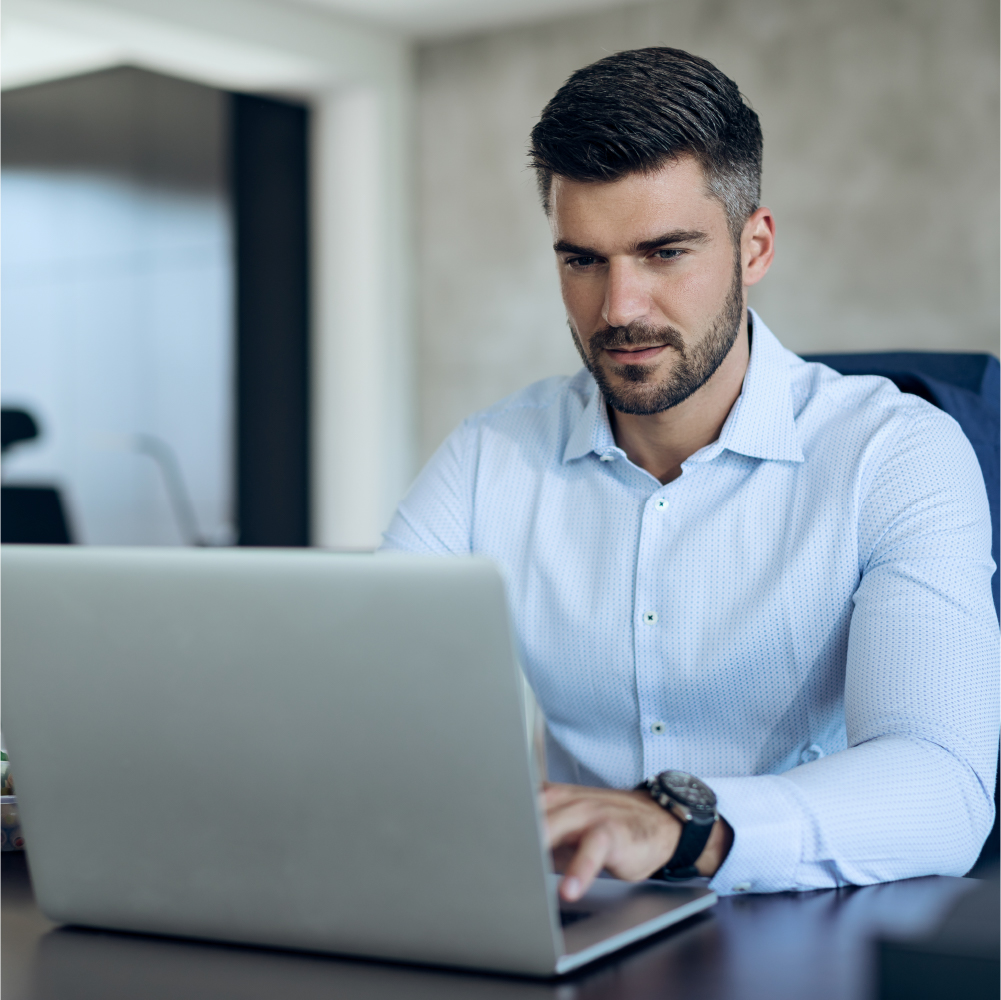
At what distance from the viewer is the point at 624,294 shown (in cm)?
129

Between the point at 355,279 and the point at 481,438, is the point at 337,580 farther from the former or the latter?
the point at 355,279

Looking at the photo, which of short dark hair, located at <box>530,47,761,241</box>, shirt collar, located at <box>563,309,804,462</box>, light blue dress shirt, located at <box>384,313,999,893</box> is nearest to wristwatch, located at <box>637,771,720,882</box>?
light blue dress shirt, located at <box>384,313,999,893</box>

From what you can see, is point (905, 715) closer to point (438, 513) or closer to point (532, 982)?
point (532, 982)

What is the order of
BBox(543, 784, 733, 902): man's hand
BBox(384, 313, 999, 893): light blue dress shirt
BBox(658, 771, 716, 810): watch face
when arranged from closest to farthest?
BBox(543, 784, 733, 902): man's hand, BBox(658, 771, 716, 810): watch face, BBox(384, 313, 999, 893): light blue dress shirt

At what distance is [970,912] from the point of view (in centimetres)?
76

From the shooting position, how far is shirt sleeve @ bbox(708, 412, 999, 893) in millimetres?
862

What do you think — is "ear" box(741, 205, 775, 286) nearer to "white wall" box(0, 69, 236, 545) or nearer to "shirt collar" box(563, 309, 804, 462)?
"shirt collar" box(563, 309, 804, 462)

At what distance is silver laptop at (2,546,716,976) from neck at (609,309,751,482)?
2.40 feet

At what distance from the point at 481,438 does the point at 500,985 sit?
951mm

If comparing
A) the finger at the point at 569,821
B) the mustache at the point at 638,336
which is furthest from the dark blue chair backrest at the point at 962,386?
the finger at the point at 569,821

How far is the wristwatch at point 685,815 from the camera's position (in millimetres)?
819

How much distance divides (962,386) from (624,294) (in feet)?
1.44

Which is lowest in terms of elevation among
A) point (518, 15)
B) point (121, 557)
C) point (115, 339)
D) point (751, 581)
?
point (751, 581)

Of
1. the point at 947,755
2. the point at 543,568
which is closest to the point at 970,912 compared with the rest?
the point at 947,755
